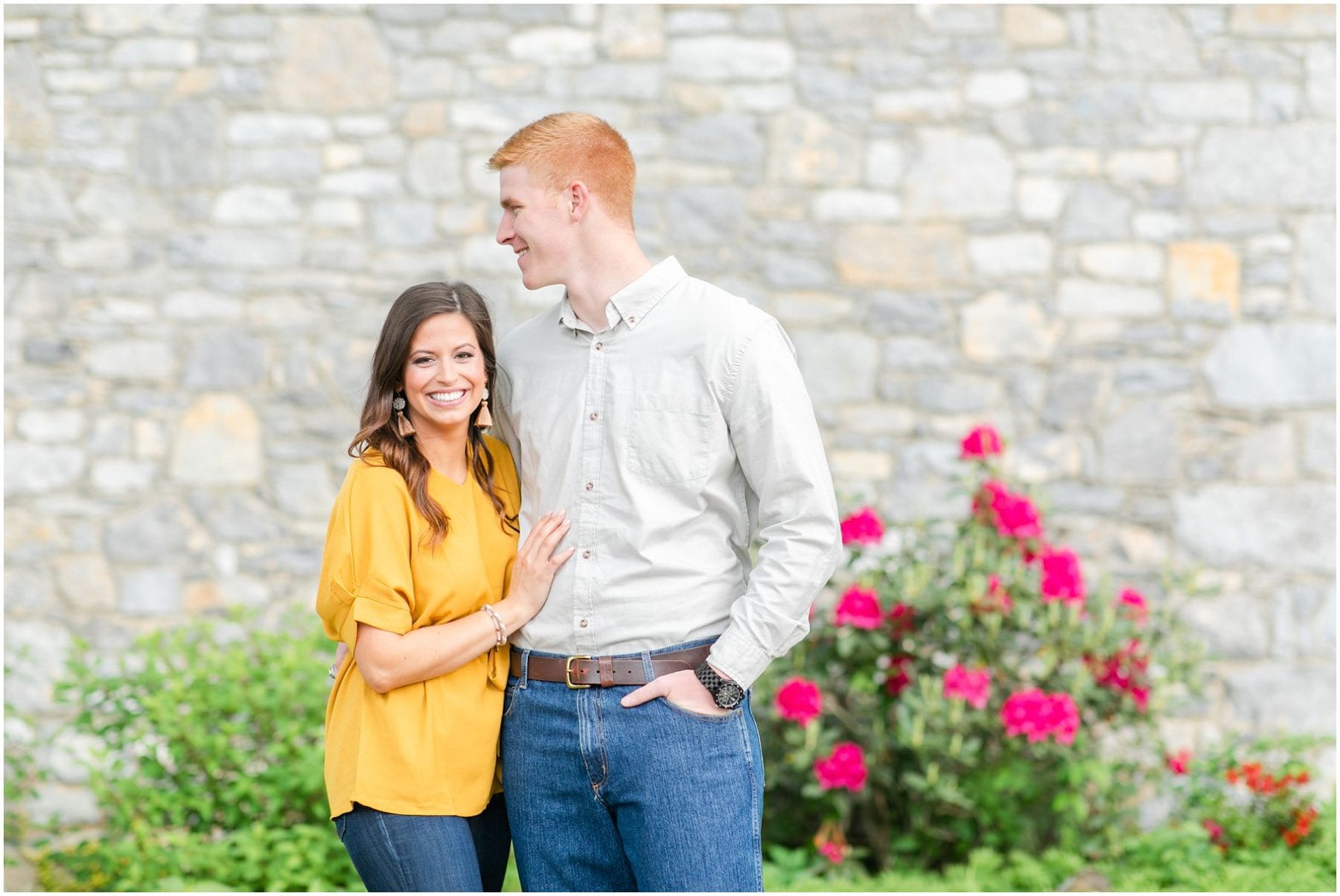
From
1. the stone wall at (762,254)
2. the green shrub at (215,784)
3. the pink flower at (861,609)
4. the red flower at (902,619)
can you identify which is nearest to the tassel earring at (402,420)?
the green shrub at (215,784)

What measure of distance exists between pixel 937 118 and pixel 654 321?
2.87m

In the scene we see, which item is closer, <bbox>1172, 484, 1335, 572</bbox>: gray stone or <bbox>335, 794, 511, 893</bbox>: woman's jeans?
<bbox>335, 794, 511, 893</bbox>: woman's jeans

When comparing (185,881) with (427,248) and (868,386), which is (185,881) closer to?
(427,248)

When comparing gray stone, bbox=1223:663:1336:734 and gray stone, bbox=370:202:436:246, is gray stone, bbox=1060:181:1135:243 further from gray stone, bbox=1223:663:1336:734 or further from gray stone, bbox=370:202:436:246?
gray stone, bbox=370:202:436:246

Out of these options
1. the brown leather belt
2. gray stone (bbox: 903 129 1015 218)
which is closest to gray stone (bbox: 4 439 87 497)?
the brown leather belt

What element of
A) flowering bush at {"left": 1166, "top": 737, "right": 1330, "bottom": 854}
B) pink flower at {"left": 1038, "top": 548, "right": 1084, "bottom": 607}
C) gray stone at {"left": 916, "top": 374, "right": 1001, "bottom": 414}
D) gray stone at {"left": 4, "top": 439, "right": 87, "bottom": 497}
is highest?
gray stone at {"left": 916, "top": 374, "right": 1001, "bottom": 414}

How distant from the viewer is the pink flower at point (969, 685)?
361 cm

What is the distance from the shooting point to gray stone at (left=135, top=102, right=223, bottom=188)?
4.66 metres

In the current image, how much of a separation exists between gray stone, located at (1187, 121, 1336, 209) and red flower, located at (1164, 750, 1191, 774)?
2.05m

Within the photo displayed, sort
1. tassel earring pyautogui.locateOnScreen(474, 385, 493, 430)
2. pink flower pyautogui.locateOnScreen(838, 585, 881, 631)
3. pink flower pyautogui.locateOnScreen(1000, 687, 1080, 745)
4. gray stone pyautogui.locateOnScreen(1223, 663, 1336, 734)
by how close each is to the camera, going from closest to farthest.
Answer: tassel earring pyautogui.locateOnScreen(474, 385, 493, 430), pink flower pyautogui.locateOnScreen(1000, 687, 1080, 745), pink flower pyautogui.locateOnScreen(838, 585, 881, 631), gray stone pyautogui.locateOnScreen(1223, 663, 1336, 734)

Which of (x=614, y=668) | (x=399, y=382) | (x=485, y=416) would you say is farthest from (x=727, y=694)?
(x=399, y=382)

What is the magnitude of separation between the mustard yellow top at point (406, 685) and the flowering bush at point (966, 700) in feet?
5.60

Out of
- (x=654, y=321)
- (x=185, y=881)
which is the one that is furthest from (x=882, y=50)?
(x=185, y=881)

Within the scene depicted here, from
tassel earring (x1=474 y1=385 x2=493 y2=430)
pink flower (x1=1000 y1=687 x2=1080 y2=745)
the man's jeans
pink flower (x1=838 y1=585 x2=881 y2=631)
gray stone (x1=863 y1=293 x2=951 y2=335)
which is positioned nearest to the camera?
the man's jeans
